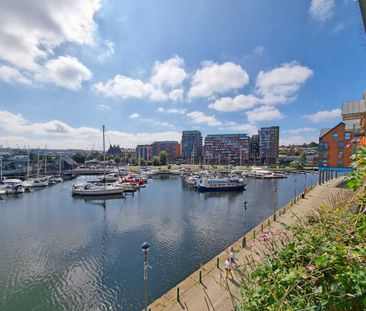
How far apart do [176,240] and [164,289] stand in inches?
307

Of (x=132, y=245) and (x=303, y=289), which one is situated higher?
(x=303, y=289)

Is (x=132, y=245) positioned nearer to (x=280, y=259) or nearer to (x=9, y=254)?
(x=9, y=254)

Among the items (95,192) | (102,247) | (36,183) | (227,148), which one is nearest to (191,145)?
(227,148)

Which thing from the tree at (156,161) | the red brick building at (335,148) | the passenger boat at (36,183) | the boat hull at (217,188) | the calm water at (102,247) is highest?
the red brick building at (335,148)

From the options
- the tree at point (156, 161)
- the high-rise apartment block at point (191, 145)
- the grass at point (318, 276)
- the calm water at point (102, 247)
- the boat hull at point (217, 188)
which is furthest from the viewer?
the high-rise apartment block at point (191, 145)

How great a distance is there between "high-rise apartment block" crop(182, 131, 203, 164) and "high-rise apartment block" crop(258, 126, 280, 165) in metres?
44.7

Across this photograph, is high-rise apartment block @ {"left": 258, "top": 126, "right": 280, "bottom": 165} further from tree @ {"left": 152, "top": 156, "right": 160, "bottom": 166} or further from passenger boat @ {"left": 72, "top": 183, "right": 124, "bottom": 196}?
passenger boat @ {"left": 72, "top": 183, "right": 124, "bottom": 196}

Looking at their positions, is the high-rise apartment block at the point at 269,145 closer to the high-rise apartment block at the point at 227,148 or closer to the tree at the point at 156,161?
the high-rise apartment block at the point at 227,148

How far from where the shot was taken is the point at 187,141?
15888 cm

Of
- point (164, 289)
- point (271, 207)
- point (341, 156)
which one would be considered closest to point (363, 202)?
point (164, 289)

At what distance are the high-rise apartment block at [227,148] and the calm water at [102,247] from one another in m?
107

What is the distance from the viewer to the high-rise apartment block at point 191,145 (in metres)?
156

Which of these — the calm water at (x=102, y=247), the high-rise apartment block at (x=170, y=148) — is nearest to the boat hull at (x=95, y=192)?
the calm water at (x=102, y=247)

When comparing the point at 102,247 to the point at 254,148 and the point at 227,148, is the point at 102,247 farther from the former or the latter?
the point at 254,148
